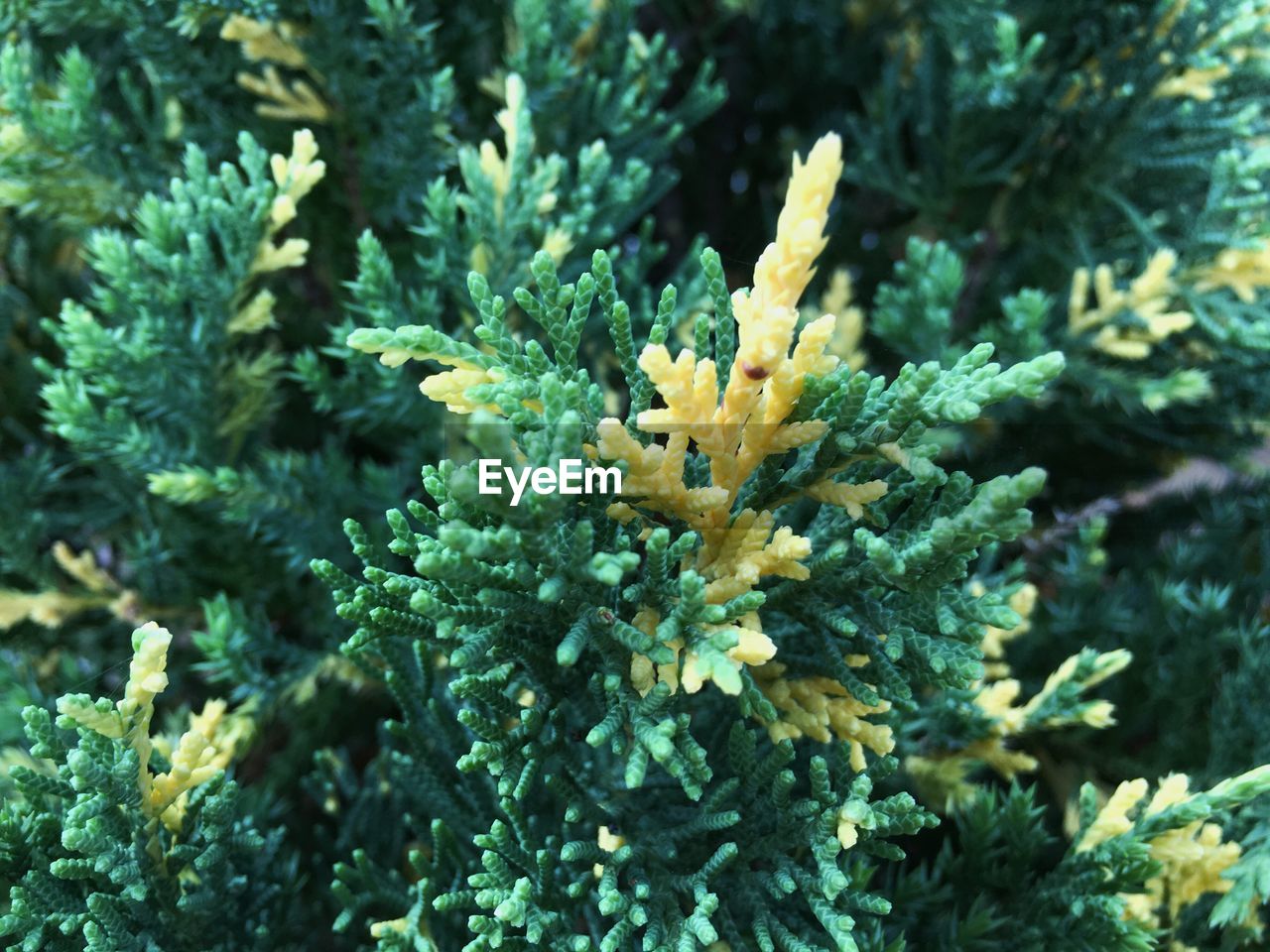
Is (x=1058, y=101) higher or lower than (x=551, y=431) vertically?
higher

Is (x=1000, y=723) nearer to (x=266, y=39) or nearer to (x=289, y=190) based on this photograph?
(x=289, y=190)

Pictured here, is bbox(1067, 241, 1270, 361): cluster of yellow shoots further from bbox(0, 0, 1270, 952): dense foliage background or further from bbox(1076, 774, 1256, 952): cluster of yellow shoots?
bbox(1076, 774, 1256, 952): cluster of yellow shoots

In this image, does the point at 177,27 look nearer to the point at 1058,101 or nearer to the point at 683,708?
the point at 683,708

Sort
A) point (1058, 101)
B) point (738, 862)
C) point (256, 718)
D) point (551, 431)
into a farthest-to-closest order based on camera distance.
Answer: point (1058, 101), point (256, 718), point (738, 862), point (551, 431)

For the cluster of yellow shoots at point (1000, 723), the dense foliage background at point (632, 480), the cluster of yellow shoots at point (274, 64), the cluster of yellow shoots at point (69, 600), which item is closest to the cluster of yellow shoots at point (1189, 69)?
the dense foliage background at point (632, 480)

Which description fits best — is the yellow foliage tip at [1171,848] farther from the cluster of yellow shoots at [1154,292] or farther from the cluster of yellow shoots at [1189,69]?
the cluster of yellow shoots at [1189,69]

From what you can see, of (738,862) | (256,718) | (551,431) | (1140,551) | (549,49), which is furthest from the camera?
(1140,551)

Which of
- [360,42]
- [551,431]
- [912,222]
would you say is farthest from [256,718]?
[912,222]
